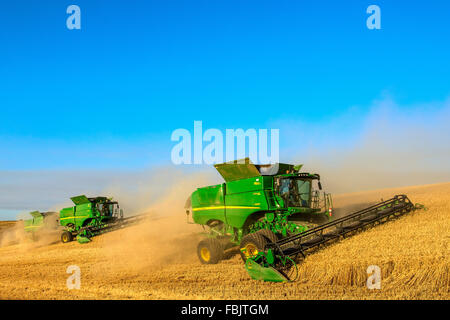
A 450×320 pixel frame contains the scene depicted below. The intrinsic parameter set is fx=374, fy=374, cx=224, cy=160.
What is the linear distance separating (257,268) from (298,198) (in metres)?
3.54

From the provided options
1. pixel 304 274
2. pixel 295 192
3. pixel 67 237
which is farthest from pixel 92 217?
pixel 304 274

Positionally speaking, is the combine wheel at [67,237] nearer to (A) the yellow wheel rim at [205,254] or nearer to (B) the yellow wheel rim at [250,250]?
(A) the yellow wheel rim at [205,254]

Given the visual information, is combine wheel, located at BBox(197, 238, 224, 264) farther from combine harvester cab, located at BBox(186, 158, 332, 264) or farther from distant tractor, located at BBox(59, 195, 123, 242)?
distant tractor, located at BBox(59, 195, 123, 242)

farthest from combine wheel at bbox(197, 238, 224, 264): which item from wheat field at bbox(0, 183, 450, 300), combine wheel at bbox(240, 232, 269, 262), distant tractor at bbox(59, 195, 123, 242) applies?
distant tractor at bbox(59, 195, 123, 242)

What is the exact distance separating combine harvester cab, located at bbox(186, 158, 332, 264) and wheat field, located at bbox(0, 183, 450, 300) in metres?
0.83

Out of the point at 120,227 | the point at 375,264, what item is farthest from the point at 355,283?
the point at 120,227

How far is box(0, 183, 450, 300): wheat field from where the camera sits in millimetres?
7570

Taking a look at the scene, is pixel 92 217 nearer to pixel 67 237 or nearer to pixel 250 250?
pixel 67 237

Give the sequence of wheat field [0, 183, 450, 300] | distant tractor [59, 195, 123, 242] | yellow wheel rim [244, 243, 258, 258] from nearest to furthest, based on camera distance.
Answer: wheat field [0, 183, 450, 300], yellow wheel rim [244, 243, 258, 258], distant tractor [59, 195, 123, 242]

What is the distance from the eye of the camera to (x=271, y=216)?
1171 centimetres

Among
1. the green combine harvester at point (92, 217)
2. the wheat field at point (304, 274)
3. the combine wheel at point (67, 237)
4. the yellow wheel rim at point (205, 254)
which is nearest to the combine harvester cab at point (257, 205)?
the yellow wheel rim at point (205, 254)

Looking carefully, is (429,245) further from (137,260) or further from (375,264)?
(137,260)

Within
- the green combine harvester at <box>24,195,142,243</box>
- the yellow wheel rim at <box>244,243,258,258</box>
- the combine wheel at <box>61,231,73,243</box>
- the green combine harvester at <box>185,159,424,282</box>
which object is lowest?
the combine wheel at <box>61,231,73,243</box>
